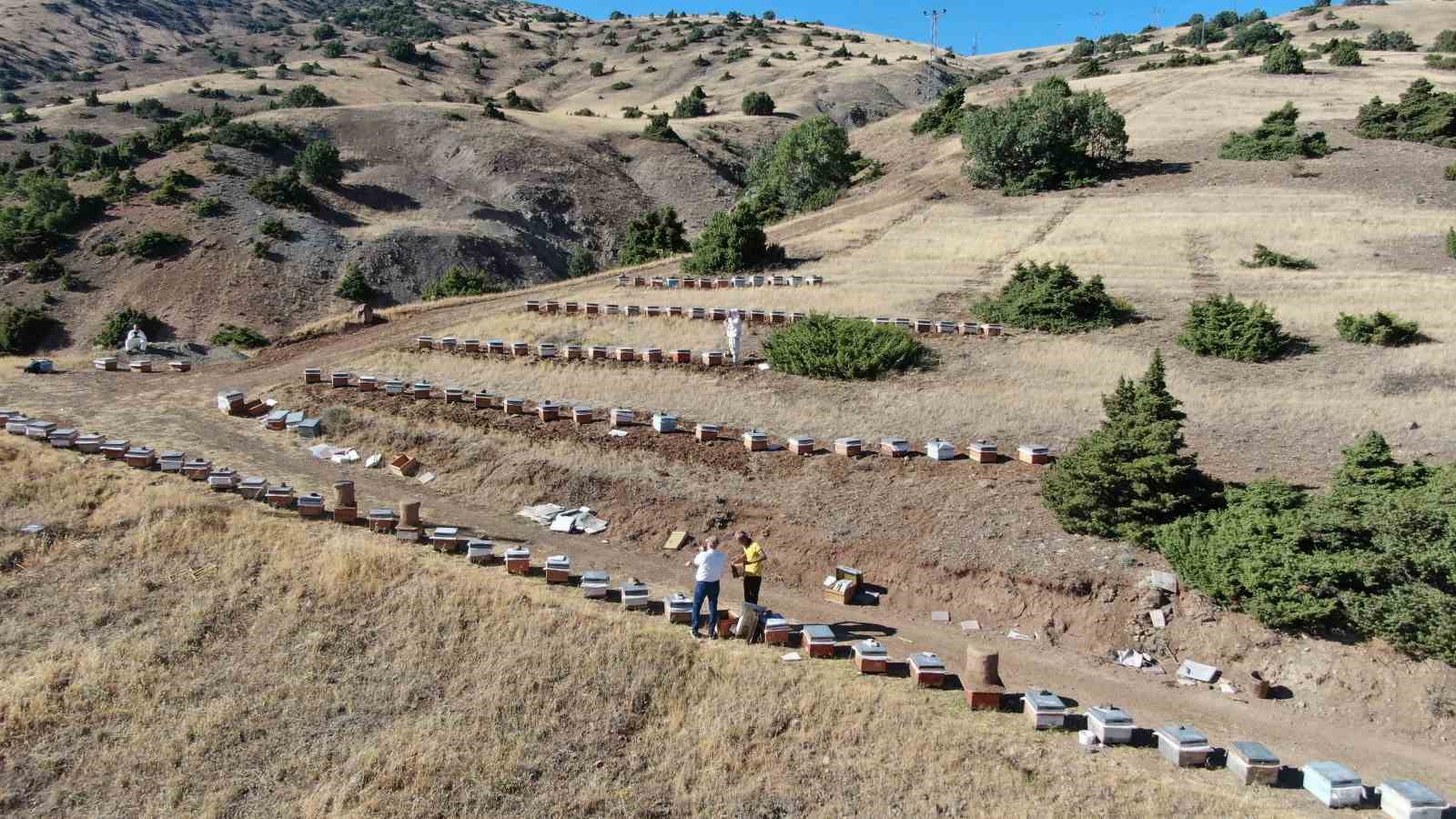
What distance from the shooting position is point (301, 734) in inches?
503

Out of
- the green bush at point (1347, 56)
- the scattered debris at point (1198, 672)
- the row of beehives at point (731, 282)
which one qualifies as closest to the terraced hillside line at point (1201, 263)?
the row of beehives at point (731, 282)

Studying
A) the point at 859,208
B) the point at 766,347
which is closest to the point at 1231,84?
the point at 859,208

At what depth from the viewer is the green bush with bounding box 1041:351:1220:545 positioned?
17.5m

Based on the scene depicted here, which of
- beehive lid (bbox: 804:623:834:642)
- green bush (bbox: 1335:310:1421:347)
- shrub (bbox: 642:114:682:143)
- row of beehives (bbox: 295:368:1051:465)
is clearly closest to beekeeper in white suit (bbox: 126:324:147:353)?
row of beehives (bbox: 295:368:1051:465)

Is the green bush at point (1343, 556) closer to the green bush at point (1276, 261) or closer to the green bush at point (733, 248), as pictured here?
the green bush at point (1276, 261)

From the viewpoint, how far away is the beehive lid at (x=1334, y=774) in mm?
10930

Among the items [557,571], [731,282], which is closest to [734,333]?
[731,282]

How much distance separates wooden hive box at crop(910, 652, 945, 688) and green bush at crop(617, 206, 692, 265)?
43307 millimetres

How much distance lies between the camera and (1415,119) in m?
59.3

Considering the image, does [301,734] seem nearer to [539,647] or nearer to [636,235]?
[539,647]

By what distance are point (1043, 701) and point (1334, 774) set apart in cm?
360

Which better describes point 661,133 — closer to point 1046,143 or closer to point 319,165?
point 319,165

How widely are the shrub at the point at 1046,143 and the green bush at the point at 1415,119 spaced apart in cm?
1729

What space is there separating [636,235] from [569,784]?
47458mm
